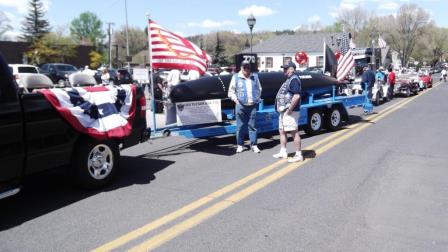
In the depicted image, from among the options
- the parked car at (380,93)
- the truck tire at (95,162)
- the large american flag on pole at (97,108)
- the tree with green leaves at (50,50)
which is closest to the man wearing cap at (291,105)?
the large american flag on pole at (97,108)

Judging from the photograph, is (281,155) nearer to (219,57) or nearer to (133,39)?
(219,57)

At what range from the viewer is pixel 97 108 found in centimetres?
602

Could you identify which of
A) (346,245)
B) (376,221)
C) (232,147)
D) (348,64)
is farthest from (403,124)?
(346,245)

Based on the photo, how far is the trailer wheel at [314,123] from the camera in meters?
10.6

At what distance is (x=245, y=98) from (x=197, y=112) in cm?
105

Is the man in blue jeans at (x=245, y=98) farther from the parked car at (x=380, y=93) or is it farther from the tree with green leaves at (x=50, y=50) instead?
the tree with green leaves at (x=50, y=50)

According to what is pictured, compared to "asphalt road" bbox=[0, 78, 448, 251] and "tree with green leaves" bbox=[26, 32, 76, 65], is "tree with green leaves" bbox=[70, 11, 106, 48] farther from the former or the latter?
"asphalt road" bbox=[0, 78, 448, 251]

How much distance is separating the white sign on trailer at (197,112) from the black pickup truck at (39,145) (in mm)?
2342

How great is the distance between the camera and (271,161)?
768 centimetres

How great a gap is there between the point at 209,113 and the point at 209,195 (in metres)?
3.32

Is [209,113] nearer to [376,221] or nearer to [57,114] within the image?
[57,114]

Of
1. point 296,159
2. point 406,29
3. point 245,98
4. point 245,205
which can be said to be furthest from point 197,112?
point 406,29

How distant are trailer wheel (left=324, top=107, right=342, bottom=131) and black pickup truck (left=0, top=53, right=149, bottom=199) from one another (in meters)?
6.47

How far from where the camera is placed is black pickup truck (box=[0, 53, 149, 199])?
15.7 ft
